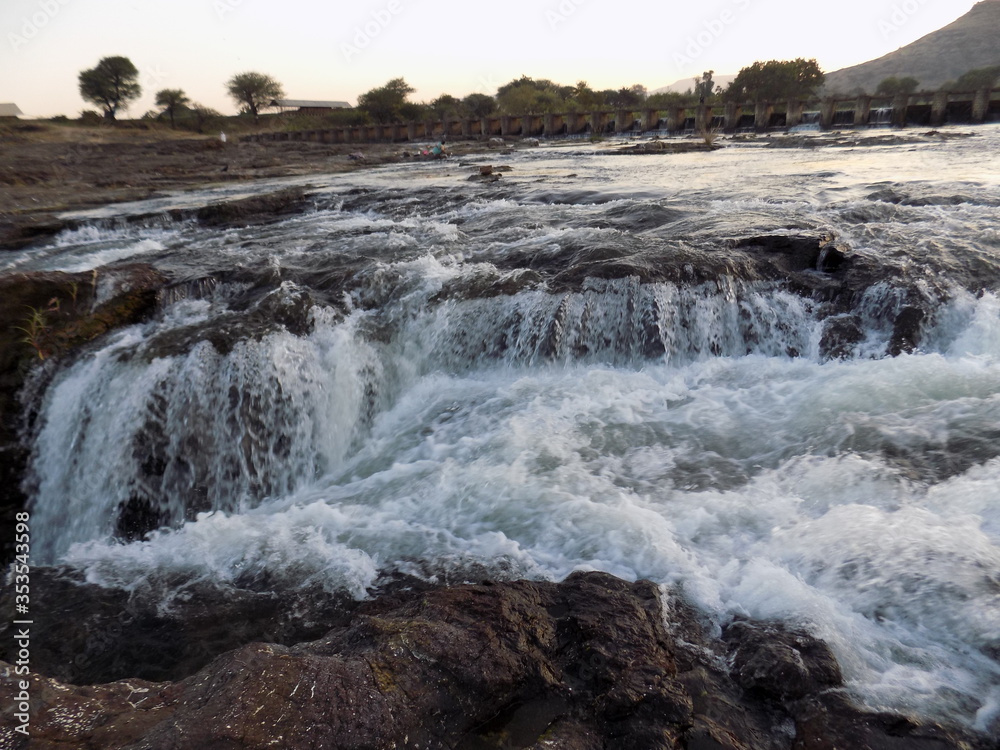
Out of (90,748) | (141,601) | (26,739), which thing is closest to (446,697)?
(90,748)

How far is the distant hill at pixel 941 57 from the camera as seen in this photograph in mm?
95469

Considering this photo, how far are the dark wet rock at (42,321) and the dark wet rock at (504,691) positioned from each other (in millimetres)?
3386

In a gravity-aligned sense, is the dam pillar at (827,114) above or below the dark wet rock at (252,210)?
above

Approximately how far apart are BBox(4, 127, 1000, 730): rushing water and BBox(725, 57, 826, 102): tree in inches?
1884

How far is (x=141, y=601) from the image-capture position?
3225mm

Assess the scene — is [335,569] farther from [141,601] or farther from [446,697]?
[446,697]

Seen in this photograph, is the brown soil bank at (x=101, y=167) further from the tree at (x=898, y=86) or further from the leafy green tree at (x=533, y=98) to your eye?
the tree at (x=898, y=86)

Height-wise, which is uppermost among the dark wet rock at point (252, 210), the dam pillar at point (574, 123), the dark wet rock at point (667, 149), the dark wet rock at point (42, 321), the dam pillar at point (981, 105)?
the dam pillar at point (574, 123)

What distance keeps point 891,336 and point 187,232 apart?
10735mm

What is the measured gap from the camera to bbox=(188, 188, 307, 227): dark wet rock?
10.9 m

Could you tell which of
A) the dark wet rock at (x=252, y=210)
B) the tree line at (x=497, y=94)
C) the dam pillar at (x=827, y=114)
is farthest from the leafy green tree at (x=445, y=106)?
the dark wet rock at (x=252, y=210)

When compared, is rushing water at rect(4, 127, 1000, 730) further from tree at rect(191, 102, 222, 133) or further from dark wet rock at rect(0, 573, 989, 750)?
tree at rect(191, 102, 222, 133)

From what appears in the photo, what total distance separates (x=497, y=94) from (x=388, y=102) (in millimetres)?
15104

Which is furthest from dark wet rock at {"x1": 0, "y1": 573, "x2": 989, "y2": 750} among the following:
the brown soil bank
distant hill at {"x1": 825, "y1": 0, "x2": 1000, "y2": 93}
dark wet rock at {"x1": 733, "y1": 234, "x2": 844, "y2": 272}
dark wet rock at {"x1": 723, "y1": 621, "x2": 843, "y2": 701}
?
distant hill at {"x1": 825, "y1": 0, "x2": 1000, "y2": 93}
